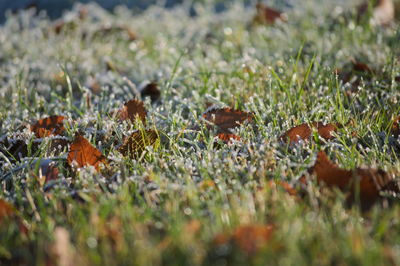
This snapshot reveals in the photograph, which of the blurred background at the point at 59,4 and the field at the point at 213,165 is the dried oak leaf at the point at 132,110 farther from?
the blurred background at the point at 59,4

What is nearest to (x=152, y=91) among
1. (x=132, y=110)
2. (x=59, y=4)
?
(x=132, y=110)

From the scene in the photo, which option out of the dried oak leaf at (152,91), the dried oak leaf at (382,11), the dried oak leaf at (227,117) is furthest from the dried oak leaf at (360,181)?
the dried oak leaf at (382,11)

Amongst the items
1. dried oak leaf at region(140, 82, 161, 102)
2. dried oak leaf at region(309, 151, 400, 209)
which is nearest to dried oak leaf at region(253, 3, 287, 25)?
dried oak leaf at region(140, 82, 161, 102)

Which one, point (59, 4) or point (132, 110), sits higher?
point (59, 4)

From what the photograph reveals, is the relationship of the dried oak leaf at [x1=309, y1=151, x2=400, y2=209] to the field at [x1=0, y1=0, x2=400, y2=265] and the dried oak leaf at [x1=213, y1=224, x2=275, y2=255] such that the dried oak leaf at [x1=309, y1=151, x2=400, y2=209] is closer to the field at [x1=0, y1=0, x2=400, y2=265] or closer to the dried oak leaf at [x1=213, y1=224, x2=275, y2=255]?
the field at [x1=0, y1=0, x2=400, y2=265]

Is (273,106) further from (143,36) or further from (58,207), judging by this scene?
(143,36)

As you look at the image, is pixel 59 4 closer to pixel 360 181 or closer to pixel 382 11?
pixel 382 11
